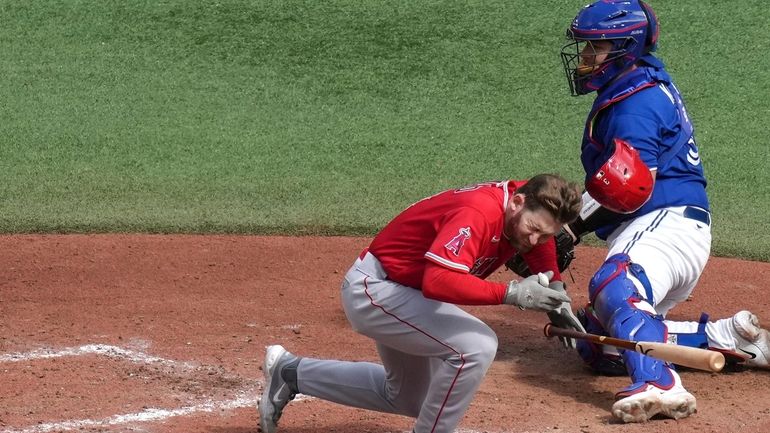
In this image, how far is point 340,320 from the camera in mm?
6270

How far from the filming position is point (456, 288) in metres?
4.04

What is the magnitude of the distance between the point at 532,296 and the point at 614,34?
1944 mm

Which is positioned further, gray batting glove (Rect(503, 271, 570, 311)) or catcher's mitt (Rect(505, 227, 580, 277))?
catcher's mitt (Rect(505, 227, 580, 277))

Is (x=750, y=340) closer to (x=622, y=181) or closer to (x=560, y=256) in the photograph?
(x=560, y=256)

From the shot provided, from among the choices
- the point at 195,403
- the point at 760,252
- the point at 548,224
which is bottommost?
the point at 760,252

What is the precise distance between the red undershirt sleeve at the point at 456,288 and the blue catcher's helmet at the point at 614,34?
6.43 feet

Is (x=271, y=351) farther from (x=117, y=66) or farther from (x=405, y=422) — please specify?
(x=117, y=66)

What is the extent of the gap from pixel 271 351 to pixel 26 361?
140cm

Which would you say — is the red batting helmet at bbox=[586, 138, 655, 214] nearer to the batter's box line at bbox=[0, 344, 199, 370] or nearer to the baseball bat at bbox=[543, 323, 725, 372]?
the baseball bat at bbox=[543, 323, 725, 372]

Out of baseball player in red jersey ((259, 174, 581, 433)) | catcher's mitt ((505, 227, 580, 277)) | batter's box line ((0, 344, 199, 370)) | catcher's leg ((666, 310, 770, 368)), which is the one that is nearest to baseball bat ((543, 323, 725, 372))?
baseball player in red jersey ((259, 174, 581, 433))

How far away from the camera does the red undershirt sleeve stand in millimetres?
4035

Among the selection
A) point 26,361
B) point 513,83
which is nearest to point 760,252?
point 513,83

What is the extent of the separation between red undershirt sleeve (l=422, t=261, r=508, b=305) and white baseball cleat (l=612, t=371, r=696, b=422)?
977 mm

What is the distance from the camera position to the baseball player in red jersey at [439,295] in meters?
4.10
